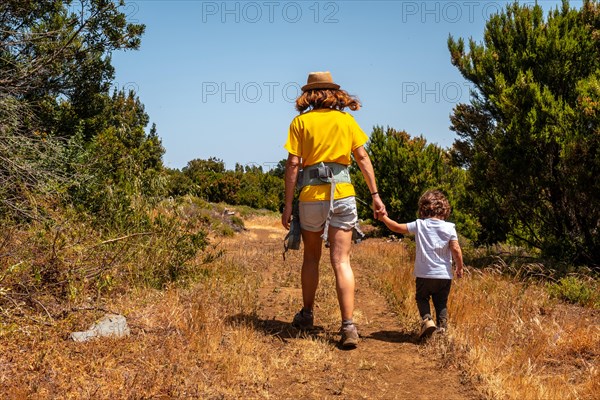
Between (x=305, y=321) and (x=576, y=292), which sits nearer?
(x=305, y=321)

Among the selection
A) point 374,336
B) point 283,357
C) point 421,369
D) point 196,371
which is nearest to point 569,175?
point 374,336

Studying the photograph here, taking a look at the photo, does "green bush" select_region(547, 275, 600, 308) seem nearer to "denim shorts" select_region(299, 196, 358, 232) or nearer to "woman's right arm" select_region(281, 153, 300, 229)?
"denim shorts" select_region(299, 196, 358, 232)

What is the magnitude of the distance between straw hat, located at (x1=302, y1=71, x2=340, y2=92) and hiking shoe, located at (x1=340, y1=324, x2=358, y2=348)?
2130mm

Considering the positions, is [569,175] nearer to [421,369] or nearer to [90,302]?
[421,369]

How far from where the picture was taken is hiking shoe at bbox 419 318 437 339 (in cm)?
459

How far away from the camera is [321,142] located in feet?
15.0

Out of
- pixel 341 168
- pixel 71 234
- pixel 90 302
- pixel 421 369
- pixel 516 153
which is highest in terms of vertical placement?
pixel 516 153

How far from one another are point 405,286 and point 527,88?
4.65 m

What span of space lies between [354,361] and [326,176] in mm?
1542

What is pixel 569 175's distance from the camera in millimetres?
8688

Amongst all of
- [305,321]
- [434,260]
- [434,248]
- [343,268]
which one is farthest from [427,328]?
[305,321]

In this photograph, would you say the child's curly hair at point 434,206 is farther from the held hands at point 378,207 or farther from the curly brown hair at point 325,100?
the curly brown hair at point 325,100

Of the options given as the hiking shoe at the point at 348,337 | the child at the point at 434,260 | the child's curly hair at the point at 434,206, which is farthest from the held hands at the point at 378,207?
the hiking shoe at the point at 348,337

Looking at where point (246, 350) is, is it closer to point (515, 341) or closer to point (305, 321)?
point (305, 321)
